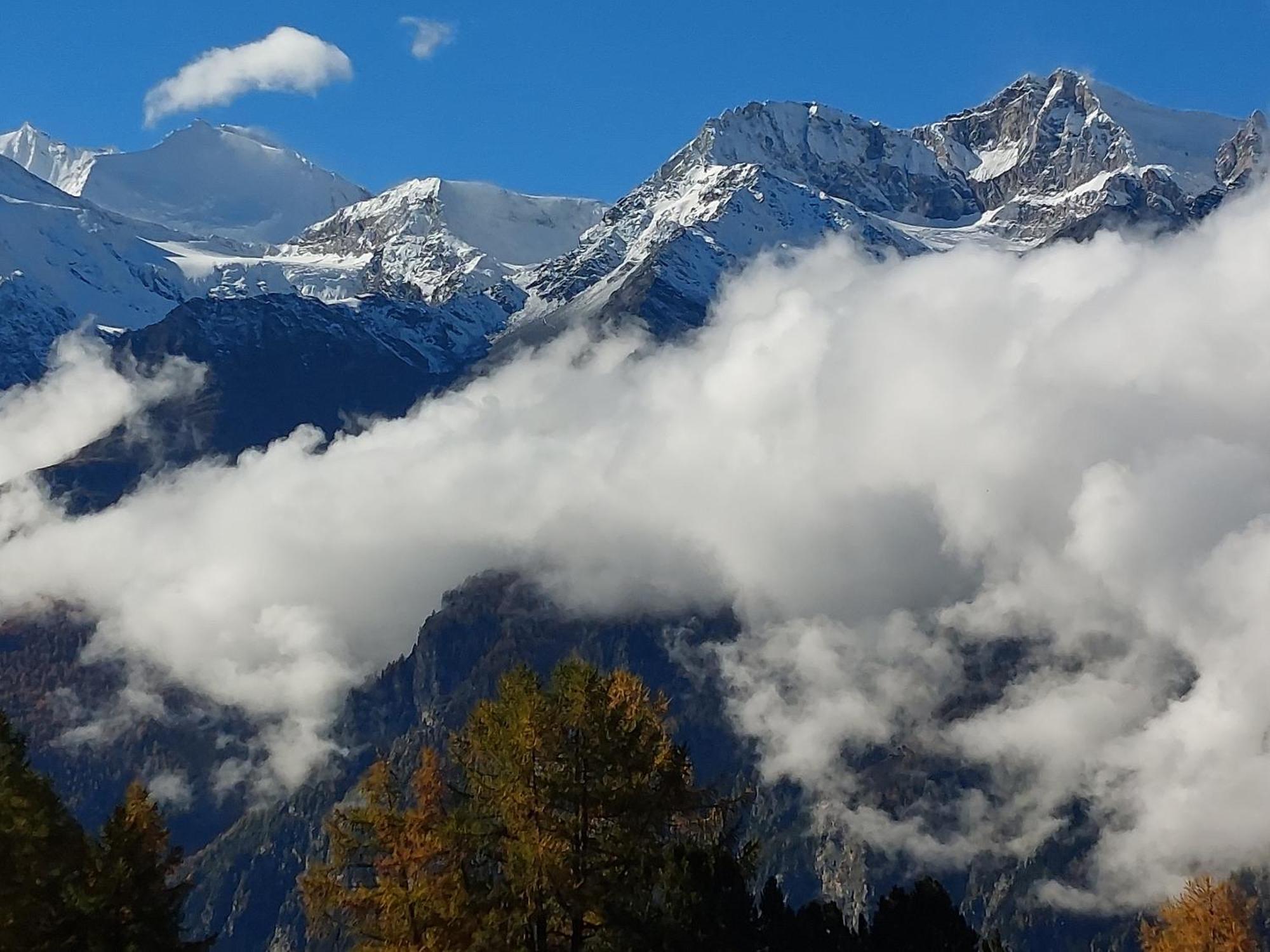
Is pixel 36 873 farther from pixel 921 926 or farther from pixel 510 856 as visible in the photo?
pixel 921 926

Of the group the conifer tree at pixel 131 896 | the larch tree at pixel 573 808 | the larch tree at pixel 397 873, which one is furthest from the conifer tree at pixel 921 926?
the conifer tree at pixel 131 896

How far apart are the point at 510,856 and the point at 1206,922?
4325cm

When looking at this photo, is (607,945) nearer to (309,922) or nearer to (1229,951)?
(309,922)

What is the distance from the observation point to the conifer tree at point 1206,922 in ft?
242

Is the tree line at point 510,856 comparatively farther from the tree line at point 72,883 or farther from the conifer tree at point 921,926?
the conifer tree at point 921,926

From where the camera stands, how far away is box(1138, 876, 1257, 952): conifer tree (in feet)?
242

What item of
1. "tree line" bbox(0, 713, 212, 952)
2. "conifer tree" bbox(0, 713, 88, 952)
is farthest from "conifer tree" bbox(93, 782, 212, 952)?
"conifer tree" bbox(0, 713, 88, 952)

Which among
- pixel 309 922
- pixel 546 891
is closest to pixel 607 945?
pixel 546 891

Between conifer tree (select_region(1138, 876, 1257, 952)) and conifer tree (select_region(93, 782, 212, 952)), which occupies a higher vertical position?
conifer tree (select_region(1138, 876, 1257, 952))

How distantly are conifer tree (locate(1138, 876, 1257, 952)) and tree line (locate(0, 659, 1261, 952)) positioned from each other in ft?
85.1

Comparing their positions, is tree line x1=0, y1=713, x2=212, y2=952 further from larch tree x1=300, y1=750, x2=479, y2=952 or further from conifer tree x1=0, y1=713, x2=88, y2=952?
larch tree x1=300, y1=750, x2=479, y2=952

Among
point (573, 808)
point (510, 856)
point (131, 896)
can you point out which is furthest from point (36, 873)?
point (573, 808)

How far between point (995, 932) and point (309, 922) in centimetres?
2862

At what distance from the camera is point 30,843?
51656 millimetres
